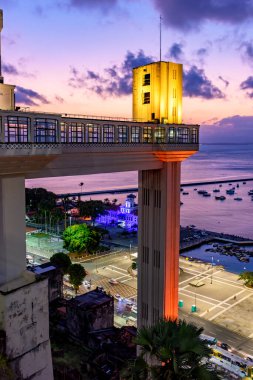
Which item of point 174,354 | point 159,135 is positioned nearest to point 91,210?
point 159,135

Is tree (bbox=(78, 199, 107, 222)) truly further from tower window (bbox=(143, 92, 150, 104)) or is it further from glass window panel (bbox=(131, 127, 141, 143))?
glass window panel (bbox=(131, 127, 141, 143))

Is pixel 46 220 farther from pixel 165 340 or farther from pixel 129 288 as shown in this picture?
pixel 165 340

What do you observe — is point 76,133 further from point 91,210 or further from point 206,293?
point 91,210

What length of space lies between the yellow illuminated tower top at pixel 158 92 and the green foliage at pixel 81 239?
169 feet

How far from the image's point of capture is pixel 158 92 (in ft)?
96.2

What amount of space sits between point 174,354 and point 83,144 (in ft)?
44.3

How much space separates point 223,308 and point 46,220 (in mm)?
64260

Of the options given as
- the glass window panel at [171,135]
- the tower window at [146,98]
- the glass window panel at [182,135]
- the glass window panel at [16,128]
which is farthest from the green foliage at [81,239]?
the glass window panel at [16,128]

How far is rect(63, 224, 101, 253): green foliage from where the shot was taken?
78.8 metres

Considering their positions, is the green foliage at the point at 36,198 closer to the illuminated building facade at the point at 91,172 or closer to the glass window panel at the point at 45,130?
the illuminated building facade at the point at 91,172

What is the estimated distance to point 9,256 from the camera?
19.6 metres

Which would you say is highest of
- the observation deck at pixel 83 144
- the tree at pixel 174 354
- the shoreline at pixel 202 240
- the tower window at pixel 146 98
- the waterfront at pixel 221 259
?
the tower window at pixel 146 98

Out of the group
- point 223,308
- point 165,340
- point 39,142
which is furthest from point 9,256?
point 223,308

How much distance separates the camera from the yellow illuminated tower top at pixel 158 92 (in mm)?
29188
